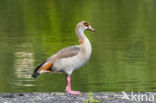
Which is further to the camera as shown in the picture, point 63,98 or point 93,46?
point 93,46

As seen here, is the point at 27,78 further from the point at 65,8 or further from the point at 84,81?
the point at 65,8

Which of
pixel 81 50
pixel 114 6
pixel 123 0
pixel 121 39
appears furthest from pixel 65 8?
pixel 81 50

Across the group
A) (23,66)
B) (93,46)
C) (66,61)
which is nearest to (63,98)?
(66,61)

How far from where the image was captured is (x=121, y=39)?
31031mm

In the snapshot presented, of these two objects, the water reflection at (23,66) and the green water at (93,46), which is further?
the water reflection at (23,66)

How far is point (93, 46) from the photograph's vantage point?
92.1 ft

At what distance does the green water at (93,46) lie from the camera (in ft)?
60.4

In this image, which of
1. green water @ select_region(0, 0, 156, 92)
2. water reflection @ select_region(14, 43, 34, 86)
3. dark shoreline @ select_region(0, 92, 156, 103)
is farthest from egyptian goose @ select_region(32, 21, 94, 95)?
water reflection @ select_region(14, 43, 34, 86)

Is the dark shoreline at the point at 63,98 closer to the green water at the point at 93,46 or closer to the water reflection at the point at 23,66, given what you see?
the green water at the point at 93,46

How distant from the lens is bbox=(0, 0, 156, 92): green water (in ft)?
60.4

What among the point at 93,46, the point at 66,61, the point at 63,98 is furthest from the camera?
the point at 93,46

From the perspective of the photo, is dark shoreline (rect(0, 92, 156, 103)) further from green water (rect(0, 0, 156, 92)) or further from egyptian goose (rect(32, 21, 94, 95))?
green water (rect(0, 0, 156, 92))

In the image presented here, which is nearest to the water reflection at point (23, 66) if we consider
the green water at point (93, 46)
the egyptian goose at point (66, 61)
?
the green water at point (93, 46)

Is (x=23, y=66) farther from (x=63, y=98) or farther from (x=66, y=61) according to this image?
(x=63, y=98)
